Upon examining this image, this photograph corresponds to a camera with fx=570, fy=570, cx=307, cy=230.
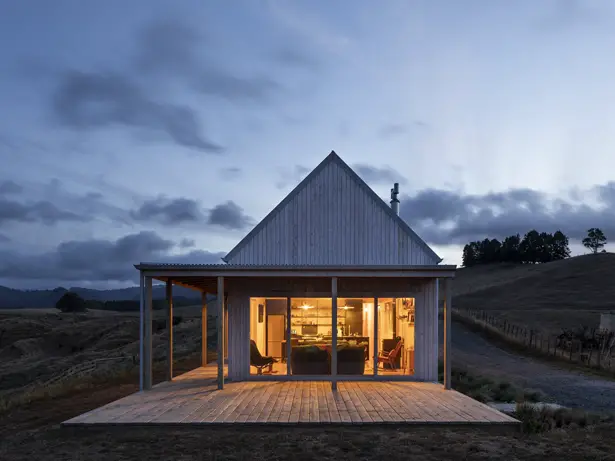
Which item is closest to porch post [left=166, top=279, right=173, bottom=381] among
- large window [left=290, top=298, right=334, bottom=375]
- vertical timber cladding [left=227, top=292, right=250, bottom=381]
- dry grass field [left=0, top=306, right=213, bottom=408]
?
vertical timber cladding [left=227, top=292, right=250, bottom=381]

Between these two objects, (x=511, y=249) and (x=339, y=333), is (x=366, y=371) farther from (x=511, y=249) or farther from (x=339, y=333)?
(x=511, y=249)

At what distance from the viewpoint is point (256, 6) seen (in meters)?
13.3

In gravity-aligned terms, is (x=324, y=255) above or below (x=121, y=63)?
below

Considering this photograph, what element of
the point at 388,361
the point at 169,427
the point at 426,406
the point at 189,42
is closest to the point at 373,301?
the point at 388,361

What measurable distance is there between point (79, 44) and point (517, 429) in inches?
519

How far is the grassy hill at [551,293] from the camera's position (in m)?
40.6

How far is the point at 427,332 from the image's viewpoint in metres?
13.3

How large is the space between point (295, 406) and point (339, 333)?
4.07m

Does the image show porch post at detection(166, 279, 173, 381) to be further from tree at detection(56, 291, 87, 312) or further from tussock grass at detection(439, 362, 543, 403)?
tree at detection(56, 291, 87, 312)

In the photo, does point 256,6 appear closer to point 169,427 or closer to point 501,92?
point 501,92

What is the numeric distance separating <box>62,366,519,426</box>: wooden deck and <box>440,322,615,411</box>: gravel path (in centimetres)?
338

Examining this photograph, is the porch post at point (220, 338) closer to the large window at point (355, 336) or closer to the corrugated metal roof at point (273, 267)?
the corrugated metal roof at point (273, 267)

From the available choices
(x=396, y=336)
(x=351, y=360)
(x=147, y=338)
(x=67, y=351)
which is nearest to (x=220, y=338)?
(x=147, y=338)

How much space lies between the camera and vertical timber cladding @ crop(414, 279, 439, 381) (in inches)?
519
